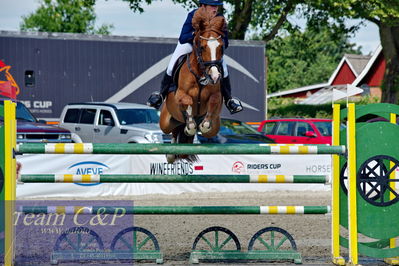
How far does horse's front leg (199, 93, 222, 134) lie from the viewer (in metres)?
6.38

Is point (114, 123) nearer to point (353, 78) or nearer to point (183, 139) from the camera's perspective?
point (183, 139)

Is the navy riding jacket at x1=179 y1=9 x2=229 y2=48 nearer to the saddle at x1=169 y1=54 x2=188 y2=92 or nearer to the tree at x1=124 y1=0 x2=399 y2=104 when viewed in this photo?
the saddle at x1=169 y1=54 x2=188 y2=92

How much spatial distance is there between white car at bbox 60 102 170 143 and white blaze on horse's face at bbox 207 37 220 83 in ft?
31.1

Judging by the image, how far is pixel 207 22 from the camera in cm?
622

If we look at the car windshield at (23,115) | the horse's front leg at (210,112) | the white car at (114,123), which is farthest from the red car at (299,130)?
the horse's front leg at (210,112)

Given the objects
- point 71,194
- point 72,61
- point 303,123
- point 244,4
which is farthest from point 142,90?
point 244,4

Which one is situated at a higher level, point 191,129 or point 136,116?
point 136,116

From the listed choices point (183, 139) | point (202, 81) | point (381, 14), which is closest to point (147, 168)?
point (183, 139)

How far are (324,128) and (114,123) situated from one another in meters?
5.97

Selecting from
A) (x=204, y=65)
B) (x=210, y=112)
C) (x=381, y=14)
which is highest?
(x=381, y=14)

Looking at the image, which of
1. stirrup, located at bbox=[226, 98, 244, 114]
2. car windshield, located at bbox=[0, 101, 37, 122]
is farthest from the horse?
car windshield, located at bbox=[0, 101, 37, 122]

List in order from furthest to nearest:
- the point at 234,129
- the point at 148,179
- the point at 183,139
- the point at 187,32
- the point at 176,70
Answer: the point at 234,129 → the point at 183,139 → the point at 176,70 → the point at 187,32 → the point at 148,179

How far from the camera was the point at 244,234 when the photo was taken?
906 centimetres

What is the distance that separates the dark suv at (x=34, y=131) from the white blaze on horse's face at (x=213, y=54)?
8.21 m
